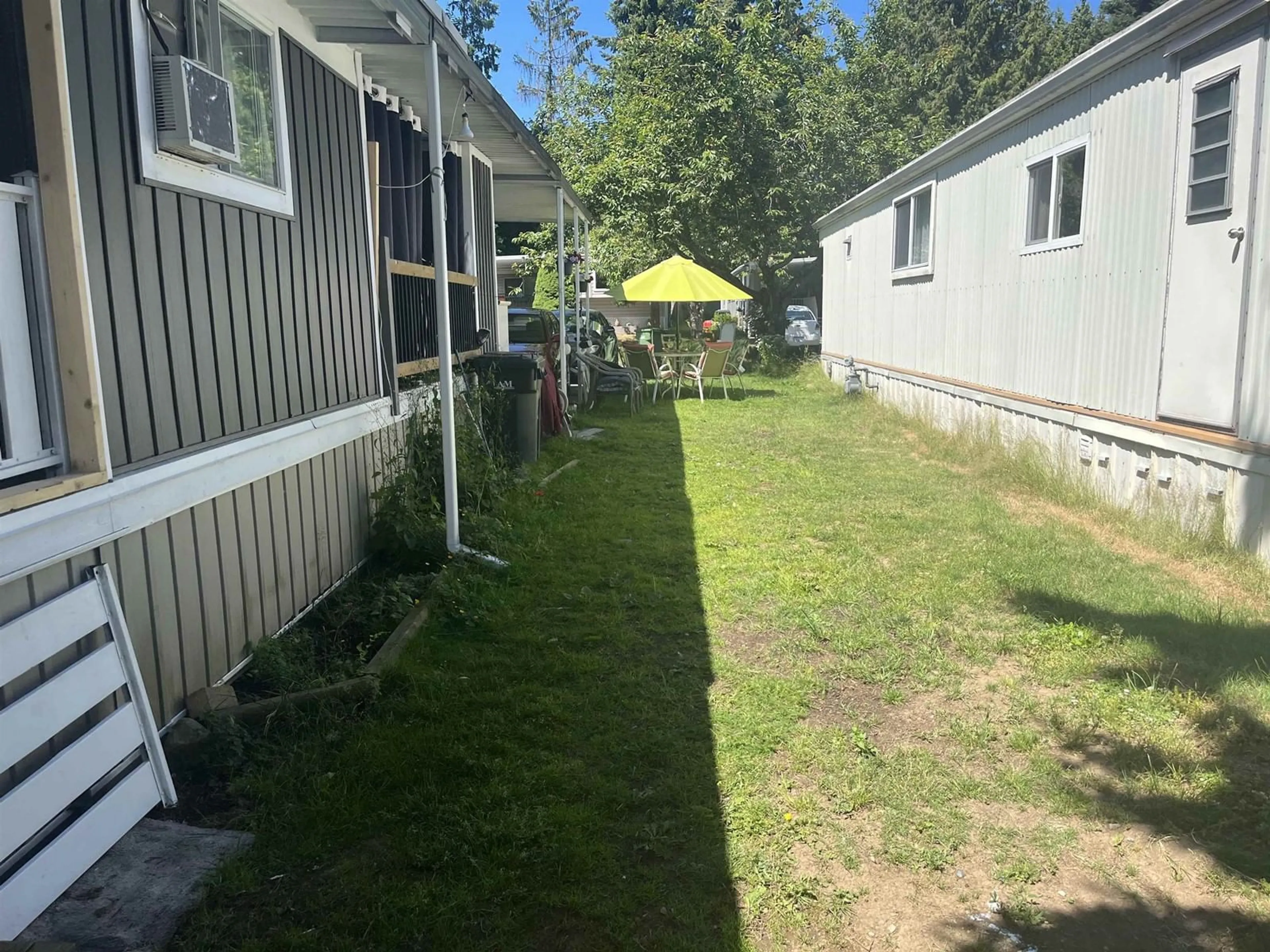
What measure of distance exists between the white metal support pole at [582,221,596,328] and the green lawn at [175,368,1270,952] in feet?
31.5

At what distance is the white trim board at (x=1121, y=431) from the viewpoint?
204 inches

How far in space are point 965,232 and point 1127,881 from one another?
8.48 metres

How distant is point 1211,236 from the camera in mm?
5590

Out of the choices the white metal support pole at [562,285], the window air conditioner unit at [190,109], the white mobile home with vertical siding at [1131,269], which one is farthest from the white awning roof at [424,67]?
the white mobile home with vertical siding at [1131,269]

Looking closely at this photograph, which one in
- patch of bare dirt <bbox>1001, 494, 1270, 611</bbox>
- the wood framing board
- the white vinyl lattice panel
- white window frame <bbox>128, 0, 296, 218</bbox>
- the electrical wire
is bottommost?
patch of bare dirt <bbox>1001, 494, 1270, 611</bbox>

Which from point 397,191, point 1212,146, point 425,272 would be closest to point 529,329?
point 425,272

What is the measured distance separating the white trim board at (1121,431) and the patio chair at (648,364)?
4555 mm

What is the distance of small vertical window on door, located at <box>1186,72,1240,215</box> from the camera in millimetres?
5465

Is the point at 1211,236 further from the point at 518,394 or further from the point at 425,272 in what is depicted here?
the point at 518,394

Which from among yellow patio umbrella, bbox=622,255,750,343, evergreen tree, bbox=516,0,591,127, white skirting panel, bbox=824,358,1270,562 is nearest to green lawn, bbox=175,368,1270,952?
white skirting panel, bbox=824,358,1270,562

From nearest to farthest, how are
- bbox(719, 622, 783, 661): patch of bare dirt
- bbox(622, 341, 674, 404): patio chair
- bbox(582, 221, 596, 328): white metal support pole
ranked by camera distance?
bbox(719, 622, 783, 661): patch of bare dirt
bbox(622, 341, 674, 404): patio chair
bbox(582, 221, 596, 328): white metal support pole

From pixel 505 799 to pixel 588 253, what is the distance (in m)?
16.0

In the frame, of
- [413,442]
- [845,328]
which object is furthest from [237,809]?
[845,328]

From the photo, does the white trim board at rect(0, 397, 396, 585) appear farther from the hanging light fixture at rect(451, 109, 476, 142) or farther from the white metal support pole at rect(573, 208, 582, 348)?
the white metal support pole at rect(573, 208, 582, 348)
